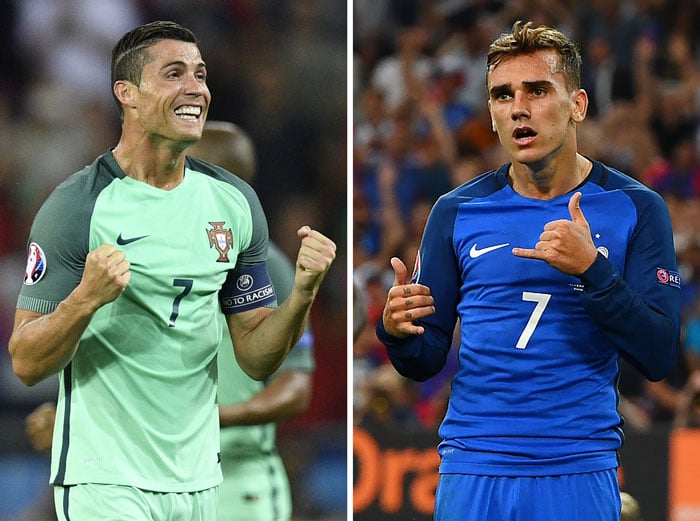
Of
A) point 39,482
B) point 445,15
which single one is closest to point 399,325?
point 39,482

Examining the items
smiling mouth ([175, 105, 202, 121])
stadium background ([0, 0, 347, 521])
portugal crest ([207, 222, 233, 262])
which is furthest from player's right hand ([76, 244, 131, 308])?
stadium background ([0, 0, 347, 521])

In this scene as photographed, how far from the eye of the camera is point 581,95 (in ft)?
11.4

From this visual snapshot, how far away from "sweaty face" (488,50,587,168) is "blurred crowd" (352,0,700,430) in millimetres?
4887

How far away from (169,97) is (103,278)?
2.17ft

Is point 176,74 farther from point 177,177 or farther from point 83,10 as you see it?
point 83,10

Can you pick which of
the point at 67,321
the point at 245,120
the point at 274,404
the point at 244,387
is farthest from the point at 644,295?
the point at 245,120

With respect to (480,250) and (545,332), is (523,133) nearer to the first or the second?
(480,250)

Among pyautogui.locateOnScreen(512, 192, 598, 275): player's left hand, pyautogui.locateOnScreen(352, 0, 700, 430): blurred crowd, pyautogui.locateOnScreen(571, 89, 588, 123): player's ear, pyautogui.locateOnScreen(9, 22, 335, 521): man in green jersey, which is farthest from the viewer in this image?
pyautogui.locateOnScreen(352, 0, 700, 430): blurred crowd

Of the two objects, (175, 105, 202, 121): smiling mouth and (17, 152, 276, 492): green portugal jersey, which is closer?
(17, 152, 276, 492): green portugal jersey

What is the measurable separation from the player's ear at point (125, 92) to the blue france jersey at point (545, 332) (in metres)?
1.01

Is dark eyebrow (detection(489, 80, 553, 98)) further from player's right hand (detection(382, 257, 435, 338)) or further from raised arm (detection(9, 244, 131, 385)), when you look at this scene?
raised arm (detection(9, 244, 131, 385))

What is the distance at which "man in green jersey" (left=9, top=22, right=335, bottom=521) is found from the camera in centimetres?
334

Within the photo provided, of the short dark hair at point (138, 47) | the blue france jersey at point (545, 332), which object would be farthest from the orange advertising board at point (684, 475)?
the short dark hair at point (138, 47)

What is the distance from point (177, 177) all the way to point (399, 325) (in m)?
0.86
